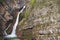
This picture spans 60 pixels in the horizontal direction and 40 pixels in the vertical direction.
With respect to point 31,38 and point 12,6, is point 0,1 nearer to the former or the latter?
point 12,6

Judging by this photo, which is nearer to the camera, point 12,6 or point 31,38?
point 31,38

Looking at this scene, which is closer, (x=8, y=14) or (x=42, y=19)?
(x=42, y=19)

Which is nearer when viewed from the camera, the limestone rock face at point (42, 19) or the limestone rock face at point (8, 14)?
the limestone rock face at point (42, 19)

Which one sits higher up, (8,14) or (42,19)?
(8,14)

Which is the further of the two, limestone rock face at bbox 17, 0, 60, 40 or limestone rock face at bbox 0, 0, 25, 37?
limestone rock face at bbox 0, 0, 25, 37

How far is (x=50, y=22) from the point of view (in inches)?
380

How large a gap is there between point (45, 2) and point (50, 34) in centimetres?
187

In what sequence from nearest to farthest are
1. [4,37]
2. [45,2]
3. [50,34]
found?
[50,34], [4,37], [45,2]

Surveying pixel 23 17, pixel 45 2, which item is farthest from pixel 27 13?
pixel 45 2

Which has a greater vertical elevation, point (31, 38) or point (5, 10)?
point (5, 10)

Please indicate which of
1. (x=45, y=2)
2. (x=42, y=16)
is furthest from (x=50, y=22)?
(x=45, y=2)

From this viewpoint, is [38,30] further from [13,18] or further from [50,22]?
[13,18]

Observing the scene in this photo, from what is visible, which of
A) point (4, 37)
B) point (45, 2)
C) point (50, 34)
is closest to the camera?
point (50, 34)

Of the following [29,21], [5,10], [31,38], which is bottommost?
[31,38]
